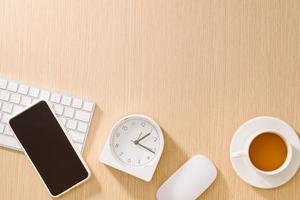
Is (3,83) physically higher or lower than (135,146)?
higher

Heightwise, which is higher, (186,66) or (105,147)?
(186,66)

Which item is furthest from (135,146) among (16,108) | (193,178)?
(16,108)

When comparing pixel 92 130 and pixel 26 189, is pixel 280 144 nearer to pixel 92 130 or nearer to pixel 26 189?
pixel 92 130

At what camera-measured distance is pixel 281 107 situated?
1.01 metres

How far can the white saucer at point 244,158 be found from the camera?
0.99m

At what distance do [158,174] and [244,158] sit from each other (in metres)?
0.18

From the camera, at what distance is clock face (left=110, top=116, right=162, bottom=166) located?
1.00 meters

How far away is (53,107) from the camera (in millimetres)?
1018

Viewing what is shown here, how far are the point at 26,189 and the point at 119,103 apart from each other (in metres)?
0.26

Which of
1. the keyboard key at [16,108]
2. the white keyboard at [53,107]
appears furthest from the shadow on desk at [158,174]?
the keyboard key at [16,108]

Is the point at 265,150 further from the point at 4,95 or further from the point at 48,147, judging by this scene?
the point at 4,95

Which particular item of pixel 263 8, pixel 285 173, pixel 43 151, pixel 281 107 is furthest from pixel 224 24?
pixel 43 151

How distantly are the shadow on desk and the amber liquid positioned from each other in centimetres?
14

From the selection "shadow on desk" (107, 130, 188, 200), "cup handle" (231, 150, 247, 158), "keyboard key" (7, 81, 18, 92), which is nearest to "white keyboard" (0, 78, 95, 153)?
"keyboard key" (7, 81, 18, 92)
